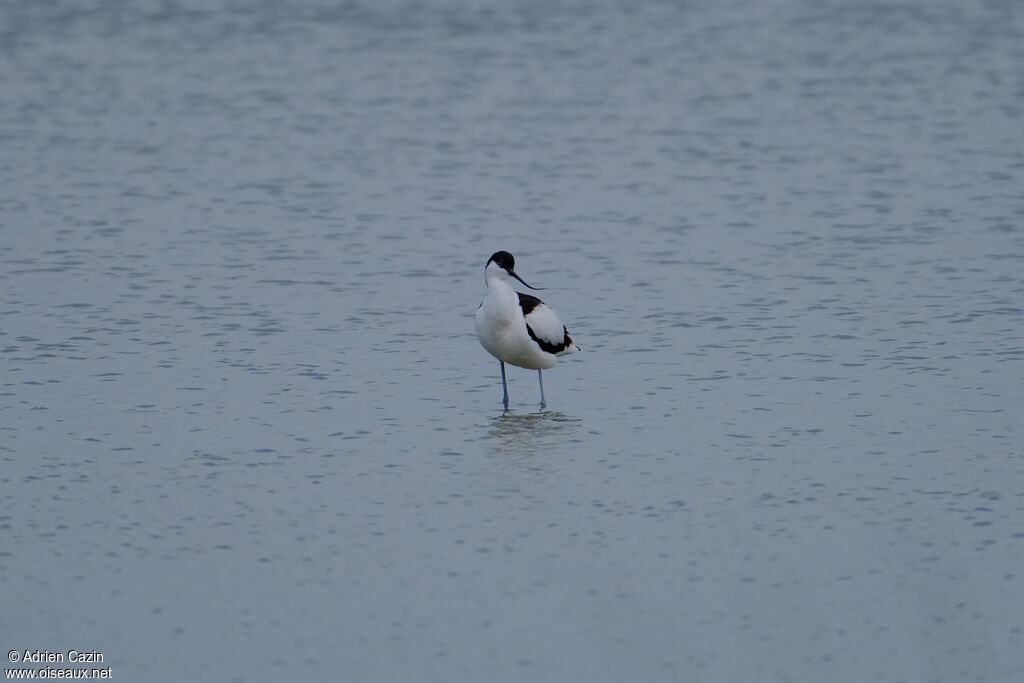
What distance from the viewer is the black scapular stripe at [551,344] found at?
39.8ft

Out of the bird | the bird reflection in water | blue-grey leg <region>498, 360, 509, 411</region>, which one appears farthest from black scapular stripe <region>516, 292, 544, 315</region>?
the bird reflection in water

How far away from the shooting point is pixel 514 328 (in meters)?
12.0

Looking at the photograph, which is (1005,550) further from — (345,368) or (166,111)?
(166,111)

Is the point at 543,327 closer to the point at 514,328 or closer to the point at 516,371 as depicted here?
the point at 514,328

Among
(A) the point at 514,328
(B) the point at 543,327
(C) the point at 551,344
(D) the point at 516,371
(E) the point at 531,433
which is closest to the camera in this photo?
(E) the point at 531,433

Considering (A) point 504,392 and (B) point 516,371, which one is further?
(B) point 516,371

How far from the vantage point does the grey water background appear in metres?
8.24

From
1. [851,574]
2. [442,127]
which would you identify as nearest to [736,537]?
[851,574]

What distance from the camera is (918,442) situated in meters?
10.8

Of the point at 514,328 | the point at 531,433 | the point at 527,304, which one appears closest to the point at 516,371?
the point at 527,304

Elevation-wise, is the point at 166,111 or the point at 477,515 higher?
the point at 166,111

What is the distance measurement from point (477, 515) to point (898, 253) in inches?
302

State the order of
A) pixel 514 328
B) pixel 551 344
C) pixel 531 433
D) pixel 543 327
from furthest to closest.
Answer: pixel 551 344
pixel 543 327
pixel 514 328
pixel 531 433

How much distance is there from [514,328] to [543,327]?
307mm
